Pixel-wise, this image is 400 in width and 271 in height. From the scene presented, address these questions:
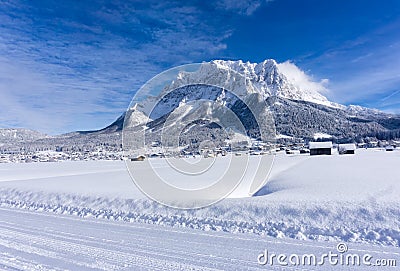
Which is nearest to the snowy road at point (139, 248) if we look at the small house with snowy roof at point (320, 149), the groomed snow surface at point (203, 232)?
the groomed snow surface at point (203, 232)

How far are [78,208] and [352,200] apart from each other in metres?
10.9

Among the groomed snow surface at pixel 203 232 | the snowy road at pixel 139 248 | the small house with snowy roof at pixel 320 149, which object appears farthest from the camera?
the small house with snowy roof at pixel 320 149

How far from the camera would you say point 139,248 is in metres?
6.66

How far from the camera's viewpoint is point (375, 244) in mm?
6438

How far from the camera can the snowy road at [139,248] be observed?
5664mm

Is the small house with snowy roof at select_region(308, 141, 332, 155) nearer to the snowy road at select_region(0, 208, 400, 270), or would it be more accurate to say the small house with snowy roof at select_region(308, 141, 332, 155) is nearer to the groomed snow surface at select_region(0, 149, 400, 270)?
the groomed snow surface at select_region(0, 149, 400, 270)

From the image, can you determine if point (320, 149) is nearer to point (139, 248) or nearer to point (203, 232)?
point (203, 232)

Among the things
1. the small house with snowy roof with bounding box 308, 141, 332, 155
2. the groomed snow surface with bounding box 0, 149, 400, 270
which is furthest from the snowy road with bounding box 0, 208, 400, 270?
the small house with snowy roof with bounding box 308, 141, 332, 155

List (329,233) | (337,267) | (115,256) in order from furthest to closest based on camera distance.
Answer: (329,233) → (115,256) → (337,267)

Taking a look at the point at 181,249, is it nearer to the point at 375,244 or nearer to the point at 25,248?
the point at 25,248

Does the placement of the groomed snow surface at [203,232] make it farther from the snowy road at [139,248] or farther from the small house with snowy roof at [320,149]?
the small house with snowy roof at [320,149]

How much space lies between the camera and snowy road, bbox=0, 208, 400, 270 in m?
5.66

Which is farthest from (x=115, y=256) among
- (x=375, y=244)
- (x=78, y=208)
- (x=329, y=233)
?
(x=78, y=208)

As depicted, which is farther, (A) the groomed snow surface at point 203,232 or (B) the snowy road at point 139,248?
(A) the groomed snow surface at point 203,232
